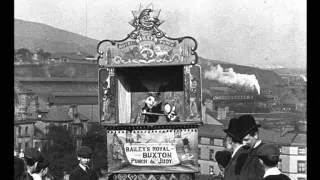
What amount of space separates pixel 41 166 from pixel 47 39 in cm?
671

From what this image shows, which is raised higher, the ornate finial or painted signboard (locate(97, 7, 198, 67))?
the ornate finial

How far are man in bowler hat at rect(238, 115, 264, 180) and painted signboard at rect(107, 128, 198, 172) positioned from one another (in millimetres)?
2741

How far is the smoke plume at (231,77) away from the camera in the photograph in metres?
12.2

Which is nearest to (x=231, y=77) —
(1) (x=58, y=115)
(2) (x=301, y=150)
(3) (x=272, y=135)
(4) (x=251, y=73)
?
(4) (x=251, y=73)

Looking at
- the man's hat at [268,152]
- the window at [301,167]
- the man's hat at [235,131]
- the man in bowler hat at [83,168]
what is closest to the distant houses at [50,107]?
the window at [301,167]

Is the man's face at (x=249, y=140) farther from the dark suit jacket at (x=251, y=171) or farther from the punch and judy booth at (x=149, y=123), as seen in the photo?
the punch and judy booth at (x=149, y=123)

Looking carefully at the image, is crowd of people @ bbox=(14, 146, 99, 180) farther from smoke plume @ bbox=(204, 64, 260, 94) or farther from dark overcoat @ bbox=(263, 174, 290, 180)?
smoke plume @ bbox=(204, 64, 260, 94)

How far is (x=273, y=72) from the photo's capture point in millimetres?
11859

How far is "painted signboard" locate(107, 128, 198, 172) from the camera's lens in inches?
335

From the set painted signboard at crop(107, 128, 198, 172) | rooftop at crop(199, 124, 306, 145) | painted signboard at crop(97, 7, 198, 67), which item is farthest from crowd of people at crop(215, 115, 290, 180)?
rooftop at crop(199, 124, 306, 145)

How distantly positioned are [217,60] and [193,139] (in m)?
3.63

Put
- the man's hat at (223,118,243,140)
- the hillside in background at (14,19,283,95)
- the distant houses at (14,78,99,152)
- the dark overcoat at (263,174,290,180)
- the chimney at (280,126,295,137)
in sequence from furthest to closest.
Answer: the distant houses at (14,78,99,152), the chimney at (280,126,295,137), the hillside in background at (14,19,283,95), the man's hat at (223,118,243,140), the dark overcoat at (263,174,290,180)

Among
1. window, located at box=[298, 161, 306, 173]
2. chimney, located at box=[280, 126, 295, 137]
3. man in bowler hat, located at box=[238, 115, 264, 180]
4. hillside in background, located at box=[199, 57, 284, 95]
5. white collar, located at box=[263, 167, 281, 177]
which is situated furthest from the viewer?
hillside in background, located at box=[199, 57, 284, 95]
